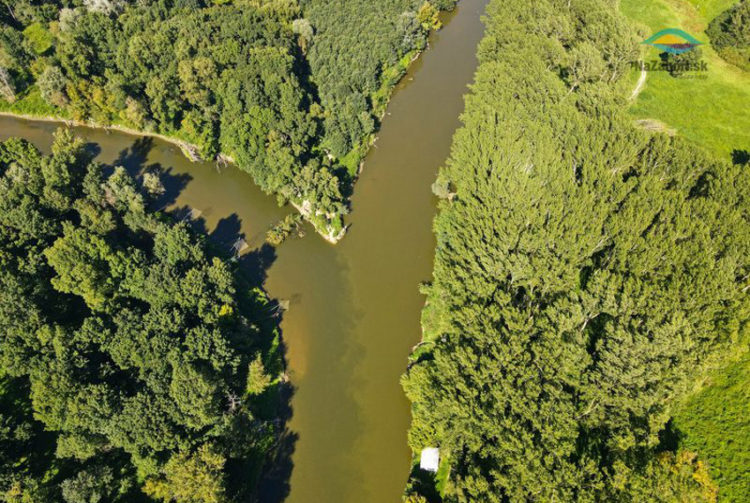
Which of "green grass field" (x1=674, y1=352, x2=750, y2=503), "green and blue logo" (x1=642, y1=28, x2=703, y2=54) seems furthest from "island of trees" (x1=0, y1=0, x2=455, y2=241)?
"green and blue logo" (x1=642, y1=28, x2=703, y2=54)

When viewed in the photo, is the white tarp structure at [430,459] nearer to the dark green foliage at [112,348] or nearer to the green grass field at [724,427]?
the dark green foliage at [112,348]

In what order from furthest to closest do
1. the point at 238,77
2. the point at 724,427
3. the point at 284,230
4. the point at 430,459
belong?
the point at 238,77
the point at 284,230
the point at 430,459
the point at 724,427

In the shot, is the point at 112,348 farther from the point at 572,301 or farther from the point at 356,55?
the point at 356,55

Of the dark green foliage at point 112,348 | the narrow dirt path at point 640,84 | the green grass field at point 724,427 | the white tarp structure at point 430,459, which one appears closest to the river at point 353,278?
the white tarp structure at point 430,459

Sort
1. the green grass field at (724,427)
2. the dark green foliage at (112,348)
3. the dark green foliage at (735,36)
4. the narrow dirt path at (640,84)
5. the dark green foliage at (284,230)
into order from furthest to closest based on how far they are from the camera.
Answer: the dark green foliage at (735,36), the narrow dirt path at (640,84), the dark green foliage at (284,230), the dark green foliage at (112,348), the green grass field at (724,427)

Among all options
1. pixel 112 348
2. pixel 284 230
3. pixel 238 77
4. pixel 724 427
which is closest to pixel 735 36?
pixel 724 427

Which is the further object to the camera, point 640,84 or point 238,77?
point 640,84
